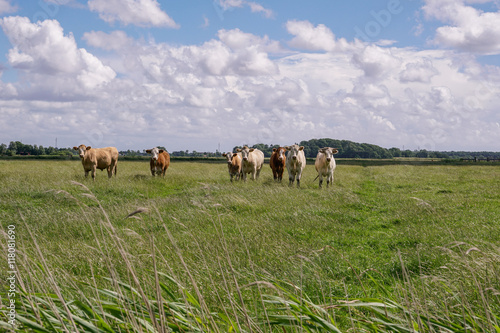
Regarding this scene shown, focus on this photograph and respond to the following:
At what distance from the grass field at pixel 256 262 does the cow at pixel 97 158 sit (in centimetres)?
575

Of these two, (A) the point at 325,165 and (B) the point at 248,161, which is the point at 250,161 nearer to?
(B) the point at 248,161

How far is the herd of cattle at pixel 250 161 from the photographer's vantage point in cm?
1877

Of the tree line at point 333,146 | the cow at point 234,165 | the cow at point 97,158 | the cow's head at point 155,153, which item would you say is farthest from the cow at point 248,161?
the tree line at point 333,146

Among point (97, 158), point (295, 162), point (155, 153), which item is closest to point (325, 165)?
point (295, 162)

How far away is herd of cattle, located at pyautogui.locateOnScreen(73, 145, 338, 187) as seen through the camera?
739 inches

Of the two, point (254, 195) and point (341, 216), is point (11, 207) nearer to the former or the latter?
point (254, 195)

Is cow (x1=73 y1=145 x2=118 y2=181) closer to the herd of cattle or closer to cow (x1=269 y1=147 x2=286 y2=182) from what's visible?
the herd of cattle

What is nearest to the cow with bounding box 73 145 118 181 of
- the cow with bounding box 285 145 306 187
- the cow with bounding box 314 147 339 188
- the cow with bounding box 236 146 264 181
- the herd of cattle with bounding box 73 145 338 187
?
the herd of cattle with bounding box 73 145 338 187

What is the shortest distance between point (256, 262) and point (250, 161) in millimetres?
15757

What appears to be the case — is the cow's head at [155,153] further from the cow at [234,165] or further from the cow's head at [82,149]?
the cow at [234,165]

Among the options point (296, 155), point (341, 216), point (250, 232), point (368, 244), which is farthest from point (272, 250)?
point (296, 155)

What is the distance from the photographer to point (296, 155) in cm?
1883

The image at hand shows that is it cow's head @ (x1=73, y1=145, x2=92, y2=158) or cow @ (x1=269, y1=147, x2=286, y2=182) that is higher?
cow's head @ (x1=73, y1=145, x2=92, y2=158)

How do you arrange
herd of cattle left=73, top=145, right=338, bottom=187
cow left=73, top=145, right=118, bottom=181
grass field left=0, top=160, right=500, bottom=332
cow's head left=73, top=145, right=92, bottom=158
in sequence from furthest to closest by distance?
cow left=73, top=145, right=118, bottom=181, cow's head left=73, top=145, right=92, bottom=158, herd of cattle left=73, top=145, right=338, bottom=187, grass field left=0, top=160, right=500, bottom=332
